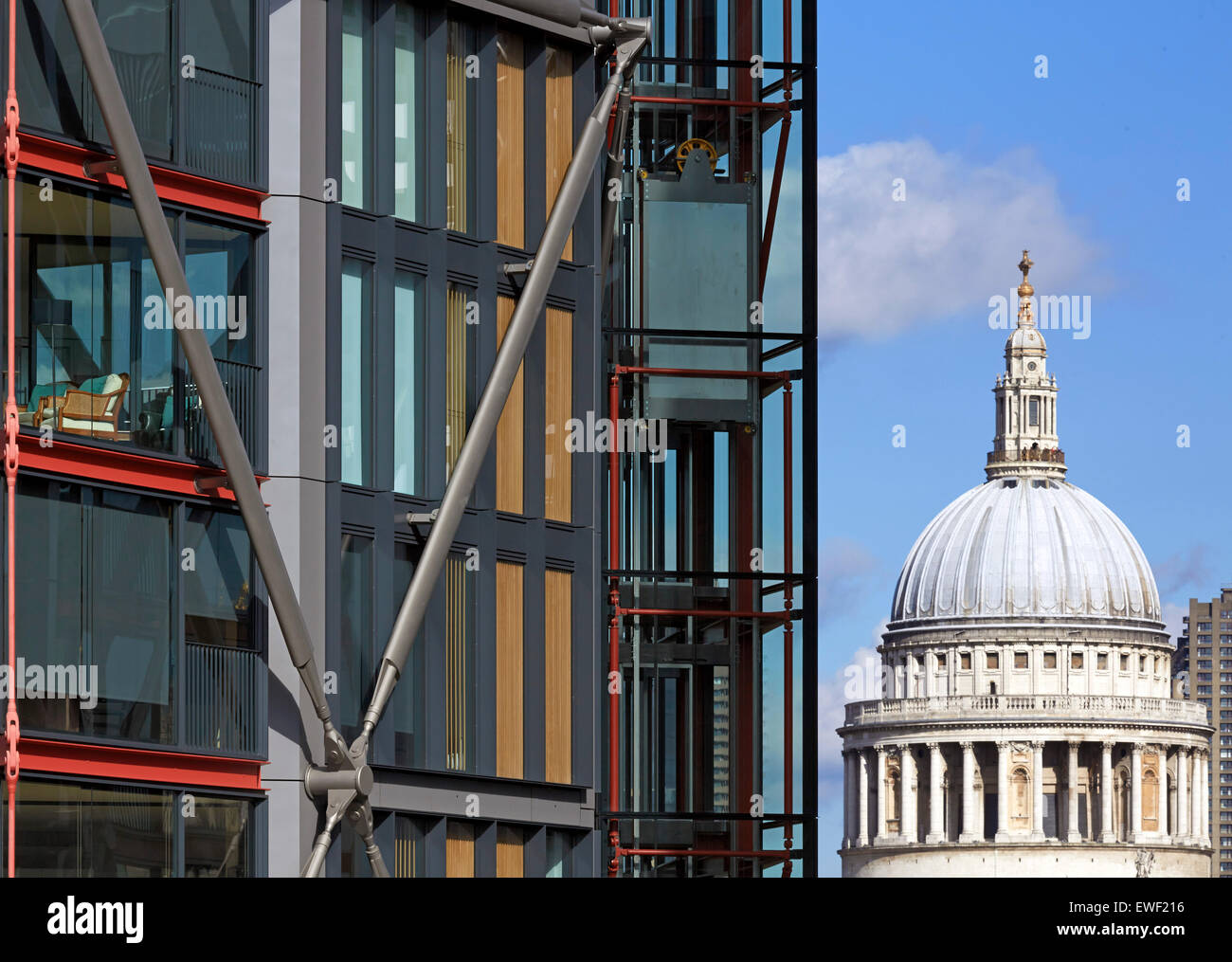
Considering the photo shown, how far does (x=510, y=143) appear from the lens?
43406 mm

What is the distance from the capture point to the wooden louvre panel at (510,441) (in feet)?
140

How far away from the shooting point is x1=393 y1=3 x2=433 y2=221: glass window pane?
4128 cm

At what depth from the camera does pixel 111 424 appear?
36906 millimetres

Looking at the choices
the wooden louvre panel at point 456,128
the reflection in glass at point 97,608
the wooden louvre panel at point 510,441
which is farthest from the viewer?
the wooden louvre panel at point 510,441

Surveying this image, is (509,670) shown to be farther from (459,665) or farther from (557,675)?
(557,675)

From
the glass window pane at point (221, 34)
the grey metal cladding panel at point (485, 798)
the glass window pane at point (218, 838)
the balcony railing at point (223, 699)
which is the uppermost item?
the glass window pane at point (221, 34)

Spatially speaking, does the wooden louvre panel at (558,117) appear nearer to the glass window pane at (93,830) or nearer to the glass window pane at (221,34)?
the glass window pane at (221,34)

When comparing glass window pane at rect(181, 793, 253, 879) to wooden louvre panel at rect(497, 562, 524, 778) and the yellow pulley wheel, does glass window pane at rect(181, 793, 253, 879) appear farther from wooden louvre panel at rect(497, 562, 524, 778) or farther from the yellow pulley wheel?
the yellow pulley wheel

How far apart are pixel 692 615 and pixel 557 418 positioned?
20.3ft

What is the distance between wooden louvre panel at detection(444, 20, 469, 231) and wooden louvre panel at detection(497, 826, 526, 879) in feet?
28.1

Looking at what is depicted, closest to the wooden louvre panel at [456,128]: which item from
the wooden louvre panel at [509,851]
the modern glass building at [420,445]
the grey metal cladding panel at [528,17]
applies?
the modern glass building at [420,445]

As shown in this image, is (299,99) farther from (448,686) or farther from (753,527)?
(753,527)

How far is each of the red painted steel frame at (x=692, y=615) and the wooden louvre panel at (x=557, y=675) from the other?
12.2 feet
